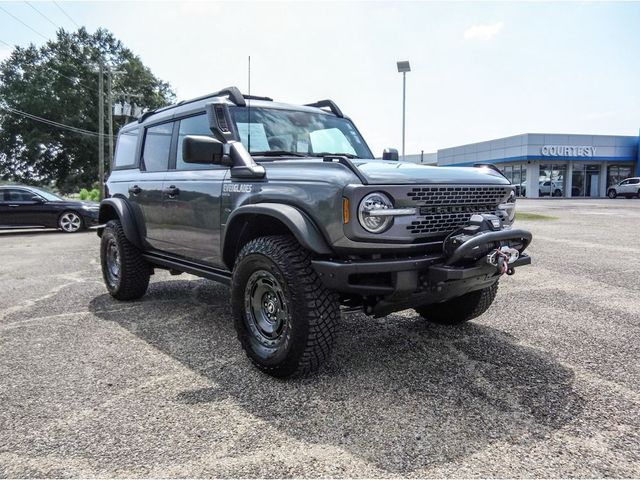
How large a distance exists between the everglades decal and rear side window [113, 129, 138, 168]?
220cm

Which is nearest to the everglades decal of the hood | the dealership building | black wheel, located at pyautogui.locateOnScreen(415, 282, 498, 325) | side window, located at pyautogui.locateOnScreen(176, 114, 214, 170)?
side window, located at pyautogui.locateOnScreen(176, 114, 214, 170)

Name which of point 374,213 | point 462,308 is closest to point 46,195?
point 462,308

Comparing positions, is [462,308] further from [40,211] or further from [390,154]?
→ [40,211]

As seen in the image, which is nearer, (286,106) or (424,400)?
(424,400)

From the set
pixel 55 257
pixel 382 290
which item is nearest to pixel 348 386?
pixel 382 290

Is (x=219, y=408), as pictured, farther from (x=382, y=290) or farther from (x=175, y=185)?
(x=175, y=185)

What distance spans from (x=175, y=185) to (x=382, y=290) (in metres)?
2.41

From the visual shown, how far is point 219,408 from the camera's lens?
9.75 feet

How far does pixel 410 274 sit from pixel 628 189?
41059mm

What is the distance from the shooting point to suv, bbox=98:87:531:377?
10.1 feet

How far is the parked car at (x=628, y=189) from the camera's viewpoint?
1454 inches

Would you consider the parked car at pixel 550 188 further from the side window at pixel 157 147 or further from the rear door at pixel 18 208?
the side window at pixel 157 147

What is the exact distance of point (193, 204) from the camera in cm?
435

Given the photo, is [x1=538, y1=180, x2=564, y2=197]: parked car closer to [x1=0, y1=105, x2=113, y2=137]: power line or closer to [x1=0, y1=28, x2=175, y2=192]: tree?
[x1=0, y1=28, x2=175, y2=192]: tree
